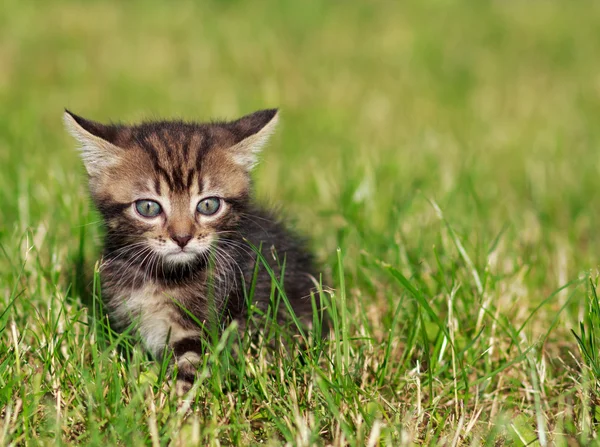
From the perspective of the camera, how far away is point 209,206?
12.3 ft

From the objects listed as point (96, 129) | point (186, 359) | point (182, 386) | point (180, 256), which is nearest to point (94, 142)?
point (96, 129)

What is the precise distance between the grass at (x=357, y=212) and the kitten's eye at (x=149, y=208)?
556 mm

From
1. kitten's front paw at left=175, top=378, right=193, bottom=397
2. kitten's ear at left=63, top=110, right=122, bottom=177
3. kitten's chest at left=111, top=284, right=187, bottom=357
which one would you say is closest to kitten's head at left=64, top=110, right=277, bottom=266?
kitten's ear at left=63, top=110, right=122, bottom=177

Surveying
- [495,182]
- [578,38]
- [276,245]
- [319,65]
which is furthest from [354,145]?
[578,38]

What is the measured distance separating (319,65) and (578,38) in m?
4.12

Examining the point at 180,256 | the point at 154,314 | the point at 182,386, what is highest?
the point at 180,256

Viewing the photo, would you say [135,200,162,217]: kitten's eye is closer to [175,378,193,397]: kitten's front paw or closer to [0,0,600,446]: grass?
[0,0,600,446]: grass

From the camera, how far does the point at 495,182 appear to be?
7070mm

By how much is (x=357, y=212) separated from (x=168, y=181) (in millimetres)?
2070

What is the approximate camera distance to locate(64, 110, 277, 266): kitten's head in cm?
364

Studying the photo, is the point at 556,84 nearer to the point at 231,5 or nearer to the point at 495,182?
the point at 495,182

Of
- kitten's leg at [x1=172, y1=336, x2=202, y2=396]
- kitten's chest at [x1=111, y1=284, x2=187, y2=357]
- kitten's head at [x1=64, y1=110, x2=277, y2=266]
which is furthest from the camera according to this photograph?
kitten's chest at [x1=111, y1=284, x2=187, y2=357]

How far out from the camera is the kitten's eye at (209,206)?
12.2 feet

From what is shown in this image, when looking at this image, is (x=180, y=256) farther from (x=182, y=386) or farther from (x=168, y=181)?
(x=182, y=386)
